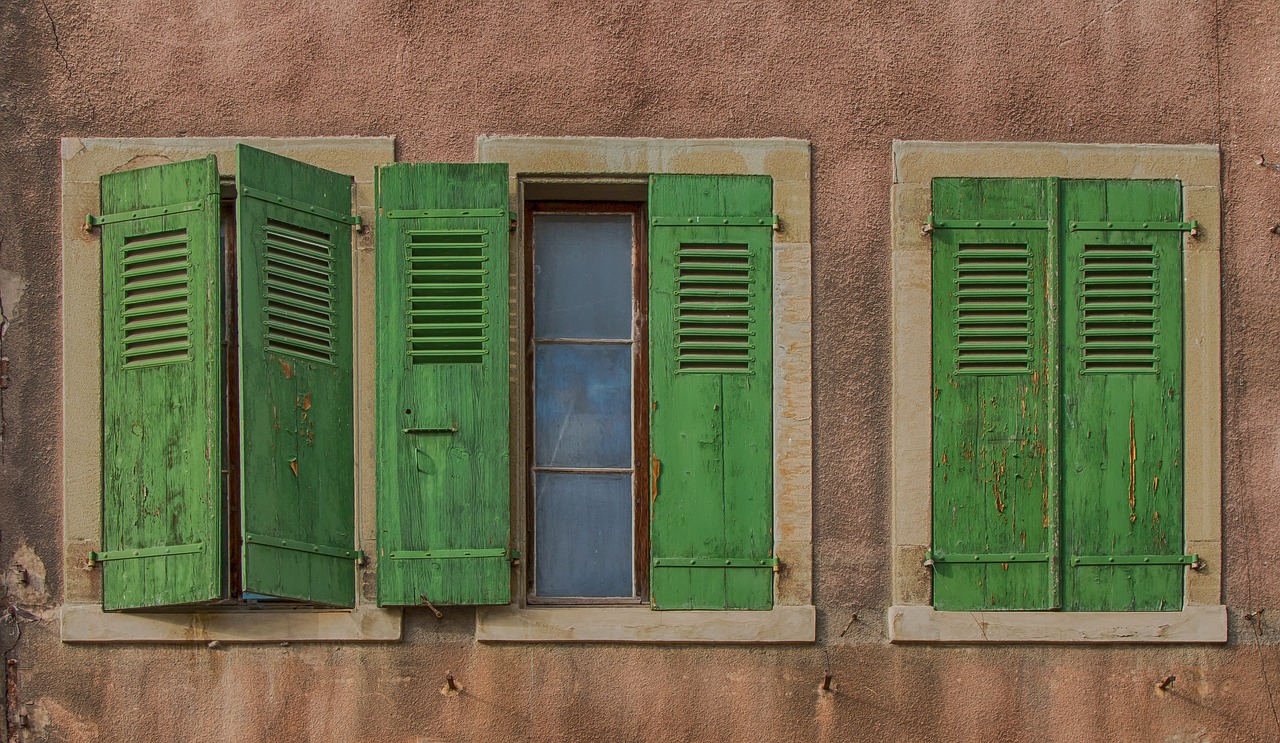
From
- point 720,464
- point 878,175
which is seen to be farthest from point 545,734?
point 878,175

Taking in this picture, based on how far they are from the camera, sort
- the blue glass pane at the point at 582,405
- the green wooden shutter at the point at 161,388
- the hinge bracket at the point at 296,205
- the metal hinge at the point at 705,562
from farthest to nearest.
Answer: the blue glass pane at the point at 582,405 → the metal hinge at the point at 705,562 → the hinge bracket at the point at 296,205 → the green wooden shutter at the point at 161,388

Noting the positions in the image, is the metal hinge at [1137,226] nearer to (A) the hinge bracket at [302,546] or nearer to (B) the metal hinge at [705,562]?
(B) the metal hinge at [705,562]

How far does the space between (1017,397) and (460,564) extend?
83.3 inches

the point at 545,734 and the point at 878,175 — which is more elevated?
the point at 878,175

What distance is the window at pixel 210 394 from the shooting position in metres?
6.67

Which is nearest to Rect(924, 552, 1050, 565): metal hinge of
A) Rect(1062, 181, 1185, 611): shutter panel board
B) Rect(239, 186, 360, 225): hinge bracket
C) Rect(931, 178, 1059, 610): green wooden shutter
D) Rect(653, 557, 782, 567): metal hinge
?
Rect(931, 178, 1059, 610): green wooden shutter

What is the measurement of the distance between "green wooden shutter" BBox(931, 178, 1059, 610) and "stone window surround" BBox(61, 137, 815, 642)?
1.66 ft

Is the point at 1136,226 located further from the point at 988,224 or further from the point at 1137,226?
the point at 988,224

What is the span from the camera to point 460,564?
6.80 meters

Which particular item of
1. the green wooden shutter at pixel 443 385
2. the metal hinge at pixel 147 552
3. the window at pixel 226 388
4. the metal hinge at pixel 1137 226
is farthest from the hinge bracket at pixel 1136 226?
the metal hinge at pixel 147 552

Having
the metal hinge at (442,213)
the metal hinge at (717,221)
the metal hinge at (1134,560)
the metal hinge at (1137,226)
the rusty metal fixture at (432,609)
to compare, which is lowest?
the rusty metal fixture at (432,609)

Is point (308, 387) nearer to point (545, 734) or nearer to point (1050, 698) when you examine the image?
point (545, 734)

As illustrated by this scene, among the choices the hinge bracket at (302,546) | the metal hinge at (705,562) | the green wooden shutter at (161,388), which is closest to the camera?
the hinge bracket at (302,546)

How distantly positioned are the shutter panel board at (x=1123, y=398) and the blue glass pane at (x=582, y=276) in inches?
65.3
